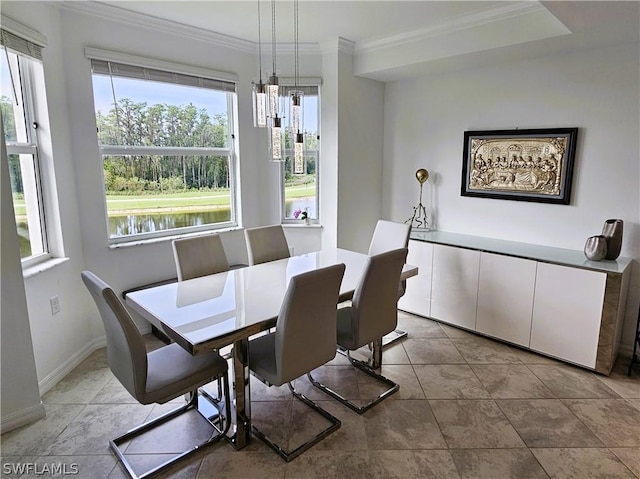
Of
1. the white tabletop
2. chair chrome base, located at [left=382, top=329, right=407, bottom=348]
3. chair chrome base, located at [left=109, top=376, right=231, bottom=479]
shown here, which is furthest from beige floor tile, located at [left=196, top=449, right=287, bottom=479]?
chair chrome base, located at [left=382, top=329, right=407, bottom=348]

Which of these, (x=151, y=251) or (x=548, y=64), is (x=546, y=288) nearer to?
(x=548, y=64)

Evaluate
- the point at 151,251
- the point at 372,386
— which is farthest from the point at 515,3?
the point at 151,251

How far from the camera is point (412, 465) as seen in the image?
2025 mm

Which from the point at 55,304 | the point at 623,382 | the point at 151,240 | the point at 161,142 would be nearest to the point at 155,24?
the point at 161,142

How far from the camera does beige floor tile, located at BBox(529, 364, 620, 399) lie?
2645 mm

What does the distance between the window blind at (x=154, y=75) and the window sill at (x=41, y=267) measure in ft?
4.86

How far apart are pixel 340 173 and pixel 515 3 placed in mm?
1975

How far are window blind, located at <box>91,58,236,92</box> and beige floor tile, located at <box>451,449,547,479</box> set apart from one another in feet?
11.6

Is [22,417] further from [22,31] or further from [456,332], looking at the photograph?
[456,332]

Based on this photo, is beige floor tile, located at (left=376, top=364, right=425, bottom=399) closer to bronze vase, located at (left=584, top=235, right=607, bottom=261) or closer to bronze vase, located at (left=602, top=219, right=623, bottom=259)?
bronze vase, located at (left=584, top=235, right=607, bottom=261)

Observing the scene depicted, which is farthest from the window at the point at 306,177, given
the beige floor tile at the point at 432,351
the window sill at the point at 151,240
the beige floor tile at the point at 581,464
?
the beige floor tile at the point at 581,464

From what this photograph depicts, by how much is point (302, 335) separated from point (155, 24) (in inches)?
115

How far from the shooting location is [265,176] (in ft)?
14.0

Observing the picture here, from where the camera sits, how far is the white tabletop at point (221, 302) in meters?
1.88
